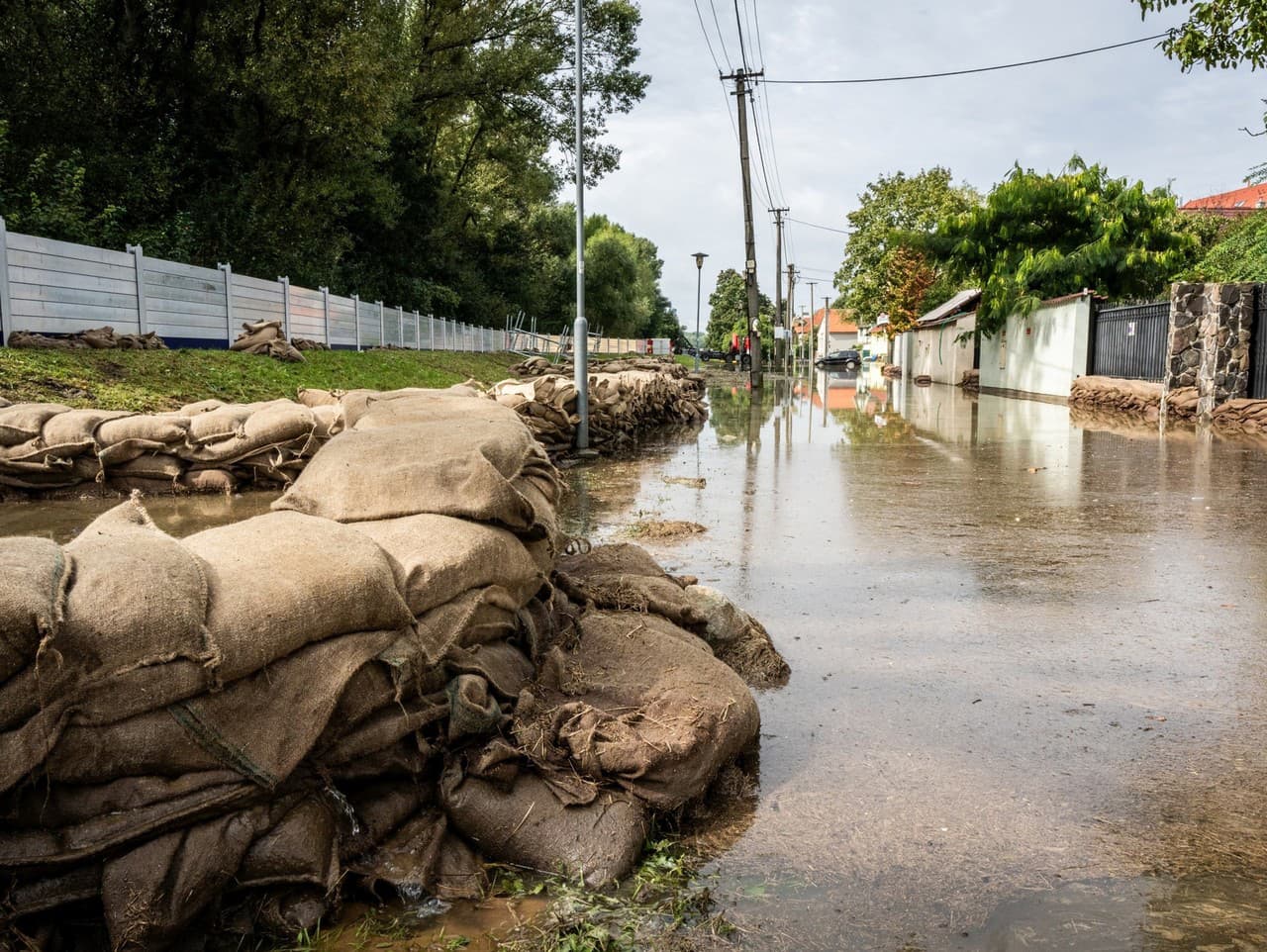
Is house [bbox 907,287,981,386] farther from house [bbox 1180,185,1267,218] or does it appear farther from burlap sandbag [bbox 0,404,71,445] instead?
burlap sandbag [bbox 0,404,71,445]

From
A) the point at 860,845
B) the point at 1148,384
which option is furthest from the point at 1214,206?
the point at 860,845

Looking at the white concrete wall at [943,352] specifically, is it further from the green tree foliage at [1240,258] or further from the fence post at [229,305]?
the fence post at [229,305]

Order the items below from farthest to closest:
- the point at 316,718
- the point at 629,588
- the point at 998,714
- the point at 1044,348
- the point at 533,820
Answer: the point at 1044,348 → the point at 629,588 → the point at 998,714 → the point at 533,820 → the point at 316,718

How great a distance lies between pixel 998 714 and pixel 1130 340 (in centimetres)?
2046

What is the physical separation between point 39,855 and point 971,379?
119 feet

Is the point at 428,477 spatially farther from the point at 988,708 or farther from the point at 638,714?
the point at 988,708

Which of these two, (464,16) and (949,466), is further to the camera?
(464,16)

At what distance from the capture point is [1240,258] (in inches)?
1080

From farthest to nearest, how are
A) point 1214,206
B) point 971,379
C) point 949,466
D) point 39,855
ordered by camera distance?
1. point 1214,206
2. point 971,379
3. point 949,466
4. point 39,855

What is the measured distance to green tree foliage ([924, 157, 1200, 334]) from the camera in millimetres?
26031

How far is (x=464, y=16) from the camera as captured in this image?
29359 millimetres

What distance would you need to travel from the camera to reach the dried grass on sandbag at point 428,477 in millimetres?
3346

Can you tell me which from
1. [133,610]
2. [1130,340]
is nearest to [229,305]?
[133,610]

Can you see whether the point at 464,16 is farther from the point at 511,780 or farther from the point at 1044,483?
the point at 511,780
